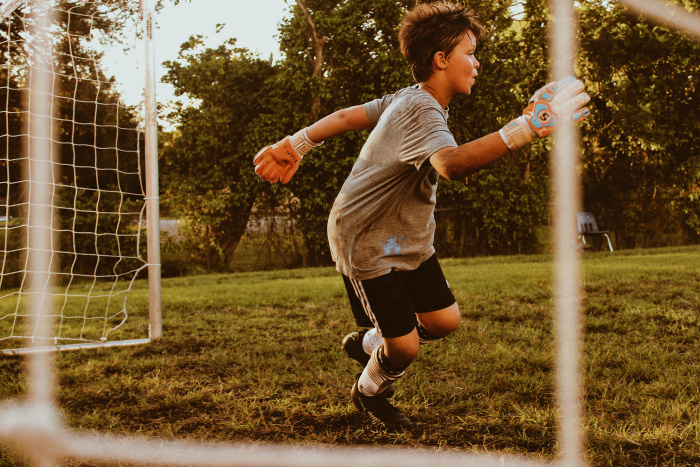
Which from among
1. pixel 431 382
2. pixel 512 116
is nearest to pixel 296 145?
pixel 431 382

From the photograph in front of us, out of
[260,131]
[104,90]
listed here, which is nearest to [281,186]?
[260,131]

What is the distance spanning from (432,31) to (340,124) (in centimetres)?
66

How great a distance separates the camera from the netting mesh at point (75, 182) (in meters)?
6.10

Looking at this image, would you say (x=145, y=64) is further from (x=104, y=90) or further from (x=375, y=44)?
(x=375, y=44)

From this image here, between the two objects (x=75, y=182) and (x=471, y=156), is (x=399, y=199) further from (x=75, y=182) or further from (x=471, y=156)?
(x=75, y=182)

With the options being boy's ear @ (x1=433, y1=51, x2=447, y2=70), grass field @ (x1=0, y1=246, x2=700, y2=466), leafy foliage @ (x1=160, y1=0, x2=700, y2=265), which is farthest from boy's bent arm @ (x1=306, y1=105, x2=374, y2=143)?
leafy foliage @ (x1=160, y1=0, x2=700, y2=265)

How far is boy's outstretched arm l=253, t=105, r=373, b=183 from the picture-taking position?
2.70 meters

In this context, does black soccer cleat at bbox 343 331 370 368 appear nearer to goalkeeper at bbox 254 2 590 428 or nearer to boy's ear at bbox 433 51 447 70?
goalkeeper at bbox 254 2 590 428

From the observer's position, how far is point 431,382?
130 inches

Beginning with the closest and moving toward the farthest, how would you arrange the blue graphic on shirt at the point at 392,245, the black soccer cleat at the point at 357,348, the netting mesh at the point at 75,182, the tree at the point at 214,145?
the blue graphic on shirt at the point at 392,245 < the black soccer cleat at the point at 357,348 < the netting mesh at the point at 75,182 < the tree at the point at 214,145

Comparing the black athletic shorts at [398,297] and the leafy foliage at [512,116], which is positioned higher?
the leafy foliage at [512,116]

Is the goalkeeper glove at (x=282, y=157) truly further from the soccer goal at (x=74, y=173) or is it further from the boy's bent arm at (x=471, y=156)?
the soccer goal at (x=74, y=173)

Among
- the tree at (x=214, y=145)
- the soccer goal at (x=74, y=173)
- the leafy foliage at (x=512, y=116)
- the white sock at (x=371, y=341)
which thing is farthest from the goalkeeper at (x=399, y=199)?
the tree at (x=214, y=145)

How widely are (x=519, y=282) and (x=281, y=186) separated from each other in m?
6.93
